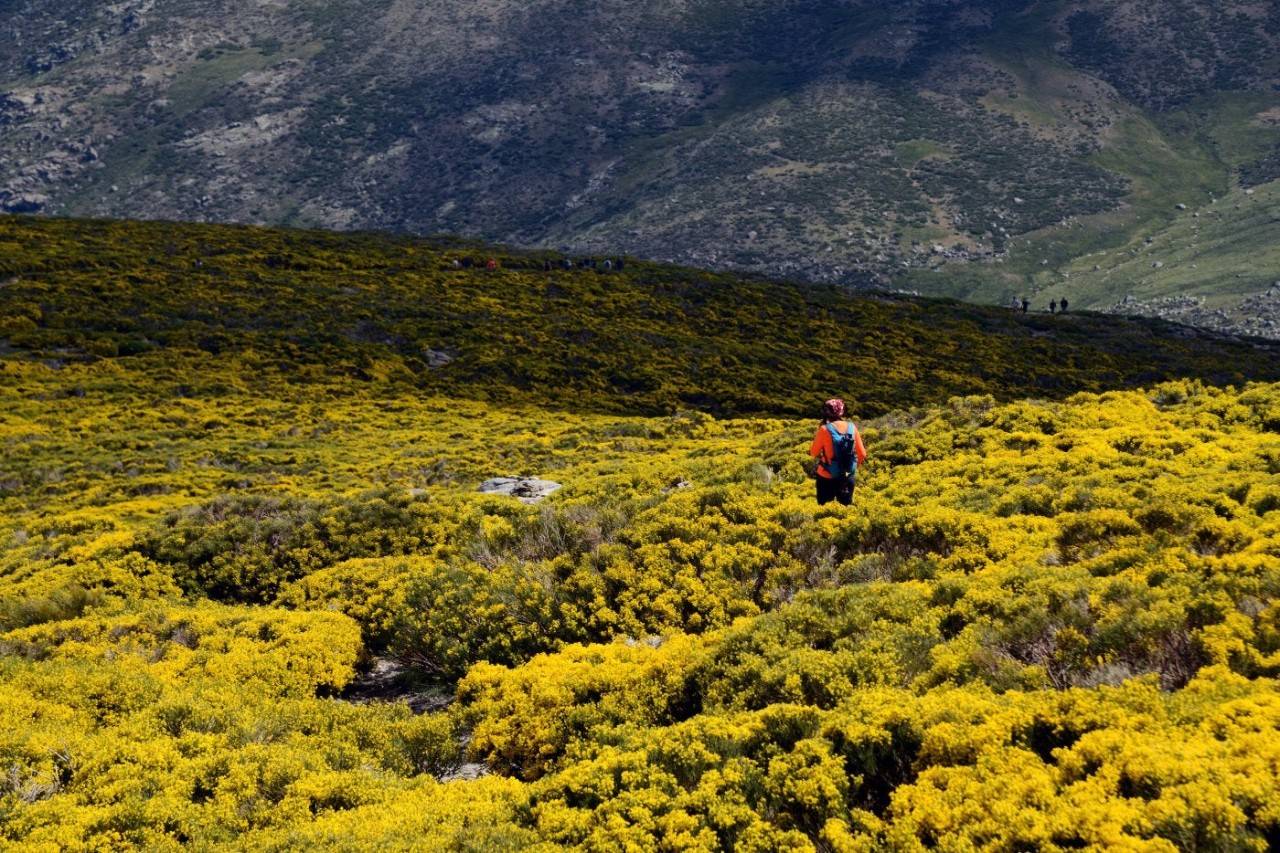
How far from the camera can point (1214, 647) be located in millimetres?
6250

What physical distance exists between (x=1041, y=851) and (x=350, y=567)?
12.1 metres

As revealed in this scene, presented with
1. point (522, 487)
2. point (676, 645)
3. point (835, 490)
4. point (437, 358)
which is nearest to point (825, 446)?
point (835, 490)

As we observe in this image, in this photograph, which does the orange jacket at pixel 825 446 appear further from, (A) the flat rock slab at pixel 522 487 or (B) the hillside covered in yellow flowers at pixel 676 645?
(A) the flat rock slab at pixel 522 487

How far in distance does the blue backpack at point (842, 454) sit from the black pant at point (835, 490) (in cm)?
13

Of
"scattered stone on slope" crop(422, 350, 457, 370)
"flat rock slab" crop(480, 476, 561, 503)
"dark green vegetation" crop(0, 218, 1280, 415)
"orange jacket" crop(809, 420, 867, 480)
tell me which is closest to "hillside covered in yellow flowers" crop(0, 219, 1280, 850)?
"orange jacket" crop(809, 420, 867, 480)

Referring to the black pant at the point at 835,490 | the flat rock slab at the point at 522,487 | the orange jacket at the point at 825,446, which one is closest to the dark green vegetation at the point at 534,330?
the flat rock slab at the point at 522,487

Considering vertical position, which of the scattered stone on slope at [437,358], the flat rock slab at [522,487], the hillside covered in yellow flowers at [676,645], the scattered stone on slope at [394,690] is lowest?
the scattered stone on slope at [437,358]

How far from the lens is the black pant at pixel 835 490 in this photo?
40.6ft

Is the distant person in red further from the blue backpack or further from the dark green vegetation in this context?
the dark green vegetation

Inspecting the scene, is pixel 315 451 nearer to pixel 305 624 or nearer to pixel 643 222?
pixel 305 624

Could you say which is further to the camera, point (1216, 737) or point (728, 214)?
point (728, 214)

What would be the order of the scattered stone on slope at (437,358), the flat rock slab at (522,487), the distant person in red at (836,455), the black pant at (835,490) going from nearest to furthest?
the distant person in red at (836,455)
the black pant at (835,490)
the flat rock slab at (522,487)
the scattered stone on slope at (437,358)

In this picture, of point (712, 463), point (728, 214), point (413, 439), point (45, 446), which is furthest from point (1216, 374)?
point (728, 214)

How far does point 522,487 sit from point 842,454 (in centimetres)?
983
